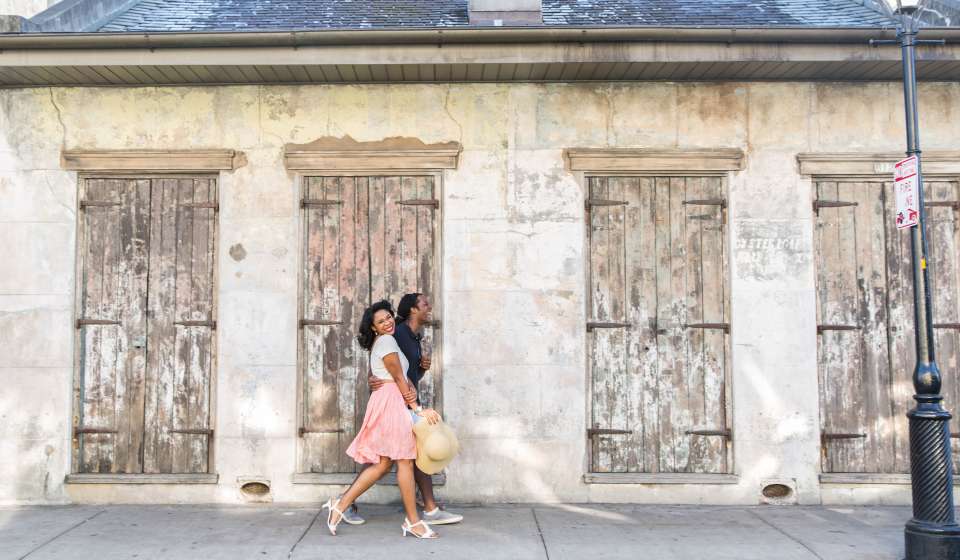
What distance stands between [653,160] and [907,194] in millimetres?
2195

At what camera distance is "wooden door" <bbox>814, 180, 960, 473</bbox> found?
6852mm

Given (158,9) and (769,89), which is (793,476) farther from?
(158,9)

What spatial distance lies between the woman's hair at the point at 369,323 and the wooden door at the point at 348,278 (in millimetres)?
990

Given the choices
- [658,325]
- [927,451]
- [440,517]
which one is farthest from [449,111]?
[927,451]

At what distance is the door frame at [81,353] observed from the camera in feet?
22.3

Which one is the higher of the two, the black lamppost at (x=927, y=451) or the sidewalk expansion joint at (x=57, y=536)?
the black lamppost at (x=927, y=451)

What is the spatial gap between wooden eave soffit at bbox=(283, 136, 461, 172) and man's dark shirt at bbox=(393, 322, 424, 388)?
64.0 inches

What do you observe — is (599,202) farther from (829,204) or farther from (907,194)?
(907,194)

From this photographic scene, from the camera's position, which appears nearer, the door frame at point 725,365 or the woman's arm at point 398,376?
the woman's arm at point 398,376

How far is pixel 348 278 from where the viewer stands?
6961 mm

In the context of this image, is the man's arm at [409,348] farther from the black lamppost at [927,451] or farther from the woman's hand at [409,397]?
the black lamppost at [927,451]

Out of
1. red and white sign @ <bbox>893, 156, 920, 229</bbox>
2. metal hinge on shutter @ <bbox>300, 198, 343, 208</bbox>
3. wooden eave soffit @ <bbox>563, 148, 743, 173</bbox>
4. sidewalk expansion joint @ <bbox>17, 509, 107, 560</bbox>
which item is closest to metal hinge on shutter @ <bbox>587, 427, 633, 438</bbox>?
wooden eave soffit @ <bbox>563, 148, 743, 173</bbox>

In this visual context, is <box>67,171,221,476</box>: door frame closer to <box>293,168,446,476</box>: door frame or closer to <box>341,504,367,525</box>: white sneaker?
<box>293,168,446,476</box>: door frame

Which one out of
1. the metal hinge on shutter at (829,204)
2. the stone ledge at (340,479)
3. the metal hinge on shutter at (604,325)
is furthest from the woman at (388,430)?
the metal hinge on shutter at (829,204)
